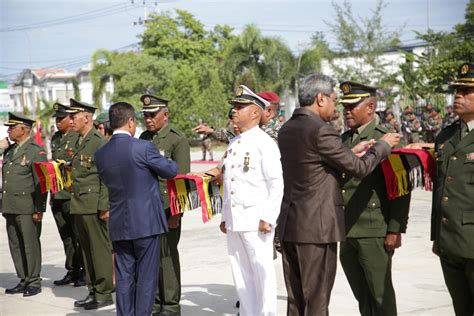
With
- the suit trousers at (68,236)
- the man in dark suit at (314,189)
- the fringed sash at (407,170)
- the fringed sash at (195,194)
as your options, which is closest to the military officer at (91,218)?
the suit trousers at (68,236)

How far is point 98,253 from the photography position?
7.65m

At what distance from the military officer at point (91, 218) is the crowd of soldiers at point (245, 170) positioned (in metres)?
0.01

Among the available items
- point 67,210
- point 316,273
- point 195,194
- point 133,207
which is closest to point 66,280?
point 67,210

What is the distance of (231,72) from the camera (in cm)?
3997

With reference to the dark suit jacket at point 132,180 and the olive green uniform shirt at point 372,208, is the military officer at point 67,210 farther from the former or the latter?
the olive green uniform shirt at point 372,208

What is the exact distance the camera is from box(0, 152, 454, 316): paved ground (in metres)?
7.11

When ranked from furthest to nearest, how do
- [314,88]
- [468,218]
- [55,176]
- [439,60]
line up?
1. [439,60]
2. [55,176]
3. [314,88]
4. [468,218]

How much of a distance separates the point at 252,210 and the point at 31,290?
3974 mm

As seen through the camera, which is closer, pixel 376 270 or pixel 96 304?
pixel 376 270

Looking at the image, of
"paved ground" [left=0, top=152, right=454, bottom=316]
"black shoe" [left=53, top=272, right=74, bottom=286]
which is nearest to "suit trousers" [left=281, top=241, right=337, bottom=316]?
"paved ground" [left=0, top=152, right=454, bottom=316]

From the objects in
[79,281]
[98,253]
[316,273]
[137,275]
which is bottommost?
[79,281]

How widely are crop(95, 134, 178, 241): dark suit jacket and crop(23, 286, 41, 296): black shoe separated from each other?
272 cm

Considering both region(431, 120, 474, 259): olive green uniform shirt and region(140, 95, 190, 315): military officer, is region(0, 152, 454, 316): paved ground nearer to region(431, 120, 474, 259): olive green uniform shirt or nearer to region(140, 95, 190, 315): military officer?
region(140, 95, 190, 315): military officer

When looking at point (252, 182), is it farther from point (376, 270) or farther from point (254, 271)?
point (376, 270)
